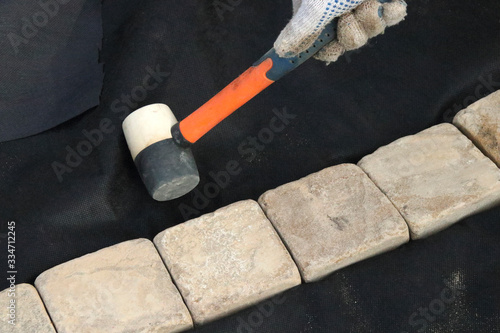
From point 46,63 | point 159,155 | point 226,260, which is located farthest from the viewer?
point 46,63

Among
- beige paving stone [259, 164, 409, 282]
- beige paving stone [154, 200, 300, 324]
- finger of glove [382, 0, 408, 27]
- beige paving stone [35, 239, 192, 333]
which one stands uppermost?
finger of glove [382, 0, 408, 27]

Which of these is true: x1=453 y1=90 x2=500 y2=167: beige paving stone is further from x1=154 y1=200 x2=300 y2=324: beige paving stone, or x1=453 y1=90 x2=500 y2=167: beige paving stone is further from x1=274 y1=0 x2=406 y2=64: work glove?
x1=154 y1=200 x2=300 y2=324: beige paving stone

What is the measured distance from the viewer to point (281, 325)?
7.63ft

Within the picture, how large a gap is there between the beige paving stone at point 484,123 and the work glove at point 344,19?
76 centimetres

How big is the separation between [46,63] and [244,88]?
1081 mm

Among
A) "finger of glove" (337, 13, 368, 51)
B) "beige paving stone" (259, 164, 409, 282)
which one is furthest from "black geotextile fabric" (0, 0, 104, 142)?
"finger of glove" (337, 13, 368, 51)

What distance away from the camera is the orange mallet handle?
226cm

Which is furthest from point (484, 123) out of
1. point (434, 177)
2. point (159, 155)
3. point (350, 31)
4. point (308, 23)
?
point (159, 155)

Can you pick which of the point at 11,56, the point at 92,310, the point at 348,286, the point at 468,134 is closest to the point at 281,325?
the point at 348,286

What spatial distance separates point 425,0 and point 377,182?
1153 millimetres

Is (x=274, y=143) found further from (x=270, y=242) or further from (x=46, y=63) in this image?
(x=46, y=63)

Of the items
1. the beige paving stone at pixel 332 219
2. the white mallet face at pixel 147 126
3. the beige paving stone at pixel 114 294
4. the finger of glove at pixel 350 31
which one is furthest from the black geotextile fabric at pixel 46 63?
the finger of glove at pixel 350 31

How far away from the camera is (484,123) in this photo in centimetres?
270

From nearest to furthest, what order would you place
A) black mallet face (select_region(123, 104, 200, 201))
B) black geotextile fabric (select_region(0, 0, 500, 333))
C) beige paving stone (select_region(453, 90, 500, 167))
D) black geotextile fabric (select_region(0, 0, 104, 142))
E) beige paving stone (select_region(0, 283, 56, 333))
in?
beige paving stone (select_region(0, 283, 56, 333)) → black geotextile fabric (select_region(0, 0, 500, 333)) → black mallet face (select_region(123, 104, 200, 201)) → beige paving stone (select_region(453, 90, 500, 167)) → black geotextile fabric (select_region(0, 0, 104, 142))
